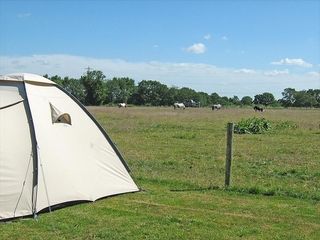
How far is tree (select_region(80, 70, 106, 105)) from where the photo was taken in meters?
A: 126

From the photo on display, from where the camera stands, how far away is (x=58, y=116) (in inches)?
351

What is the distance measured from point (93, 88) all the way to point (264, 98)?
2840 inches

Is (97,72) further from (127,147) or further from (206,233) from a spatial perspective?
(206,233)

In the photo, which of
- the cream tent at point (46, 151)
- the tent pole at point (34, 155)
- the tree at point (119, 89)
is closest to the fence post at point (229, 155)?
the cream tent at point (46, 151)

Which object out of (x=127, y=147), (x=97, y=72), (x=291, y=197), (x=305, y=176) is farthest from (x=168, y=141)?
(x=97, y=72)

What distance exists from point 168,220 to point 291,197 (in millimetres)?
3305

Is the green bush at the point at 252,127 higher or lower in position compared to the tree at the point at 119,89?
lower

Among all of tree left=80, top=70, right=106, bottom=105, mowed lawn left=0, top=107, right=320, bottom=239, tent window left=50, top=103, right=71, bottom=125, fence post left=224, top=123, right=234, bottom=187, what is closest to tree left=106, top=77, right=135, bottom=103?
tree left=80, top=70, right=106, bottom=105

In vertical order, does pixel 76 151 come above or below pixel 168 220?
above

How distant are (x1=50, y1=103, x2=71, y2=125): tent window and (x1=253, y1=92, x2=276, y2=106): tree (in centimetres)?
16335

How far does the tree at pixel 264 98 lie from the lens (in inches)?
6669

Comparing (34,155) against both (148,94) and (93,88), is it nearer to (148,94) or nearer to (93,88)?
(93,88)

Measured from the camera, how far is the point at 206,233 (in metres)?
7.03

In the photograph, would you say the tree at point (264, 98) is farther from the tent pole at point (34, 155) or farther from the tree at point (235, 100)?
the tent pole at point (34, 155)
